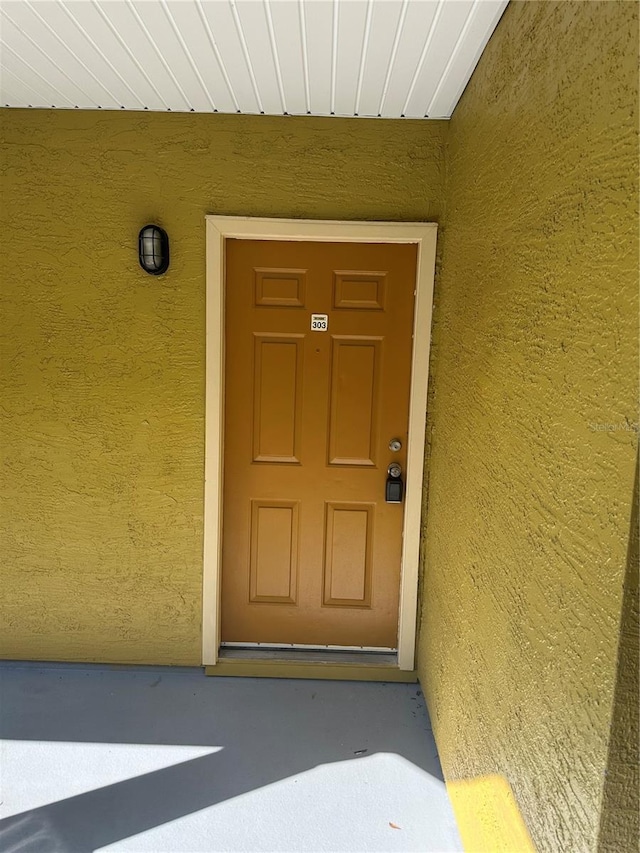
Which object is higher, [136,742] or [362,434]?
[362,434]

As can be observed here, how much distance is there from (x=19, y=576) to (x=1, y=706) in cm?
67

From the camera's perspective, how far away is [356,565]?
3191 mm

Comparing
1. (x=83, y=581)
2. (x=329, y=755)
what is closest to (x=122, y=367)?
(x=83, y=581)

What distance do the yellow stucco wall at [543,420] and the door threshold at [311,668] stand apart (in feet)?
2.36

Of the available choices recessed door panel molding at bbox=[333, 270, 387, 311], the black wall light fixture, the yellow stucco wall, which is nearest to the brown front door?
recessed door panel molding at bbox=[333, 270, 387, 311]

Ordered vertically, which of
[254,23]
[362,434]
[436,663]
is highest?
[254,23]

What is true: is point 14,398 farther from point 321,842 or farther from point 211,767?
point 321,842

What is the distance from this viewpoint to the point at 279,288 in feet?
9.84

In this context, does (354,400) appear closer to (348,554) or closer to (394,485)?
(394,485)

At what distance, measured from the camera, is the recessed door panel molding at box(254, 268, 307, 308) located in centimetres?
299

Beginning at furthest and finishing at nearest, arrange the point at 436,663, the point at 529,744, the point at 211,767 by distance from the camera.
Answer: the point at 436,663 < the point at 211,767 < the point at 529,744

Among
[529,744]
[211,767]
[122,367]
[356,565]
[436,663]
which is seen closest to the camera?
[529,744]

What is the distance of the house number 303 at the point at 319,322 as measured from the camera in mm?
3010

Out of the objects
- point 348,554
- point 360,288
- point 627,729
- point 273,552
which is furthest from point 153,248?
point 627,729
